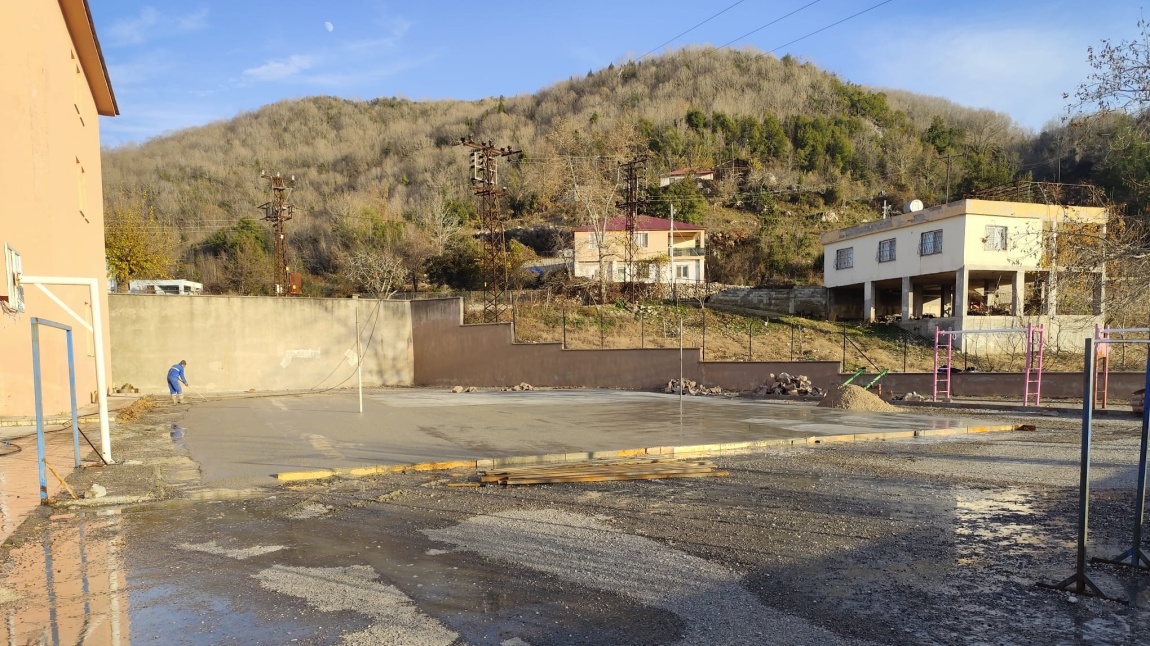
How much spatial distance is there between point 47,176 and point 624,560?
16.0m

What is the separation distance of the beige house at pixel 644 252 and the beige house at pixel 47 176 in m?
21.0

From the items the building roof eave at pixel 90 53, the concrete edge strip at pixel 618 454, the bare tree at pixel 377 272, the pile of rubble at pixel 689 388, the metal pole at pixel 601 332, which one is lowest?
the pile of rubble at pixel 689 388

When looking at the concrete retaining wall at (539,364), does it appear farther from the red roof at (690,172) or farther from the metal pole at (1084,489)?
the red roof at (690,172)

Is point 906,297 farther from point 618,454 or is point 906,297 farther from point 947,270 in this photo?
point 618,454

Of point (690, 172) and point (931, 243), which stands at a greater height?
point (690, 172)

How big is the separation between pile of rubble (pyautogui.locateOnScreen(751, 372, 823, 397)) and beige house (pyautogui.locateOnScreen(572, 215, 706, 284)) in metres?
13.5

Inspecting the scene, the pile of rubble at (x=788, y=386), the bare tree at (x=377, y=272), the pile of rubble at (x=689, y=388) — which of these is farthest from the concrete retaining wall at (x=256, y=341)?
the pile of rubble at (x=788, y=386)

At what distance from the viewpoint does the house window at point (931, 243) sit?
106 feet

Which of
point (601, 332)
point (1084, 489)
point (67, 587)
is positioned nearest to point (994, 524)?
point (1084, 489)

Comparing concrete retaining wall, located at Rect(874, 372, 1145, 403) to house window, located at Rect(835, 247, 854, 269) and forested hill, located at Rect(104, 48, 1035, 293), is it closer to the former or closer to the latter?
house window, located at Rect(835, 247, 854, 269)

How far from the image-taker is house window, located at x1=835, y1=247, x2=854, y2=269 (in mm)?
37531

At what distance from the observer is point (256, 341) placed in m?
25.3

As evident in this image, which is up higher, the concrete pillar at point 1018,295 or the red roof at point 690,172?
the red roof at point 690,172

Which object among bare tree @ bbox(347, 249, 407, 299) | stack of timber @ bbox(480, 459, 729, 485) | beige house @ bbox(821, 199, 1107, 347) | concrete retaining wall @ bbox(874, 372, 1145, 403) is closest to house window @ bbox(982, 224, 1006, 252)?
beige house @ bbox(821, 199, 1107, 347)
